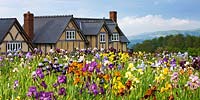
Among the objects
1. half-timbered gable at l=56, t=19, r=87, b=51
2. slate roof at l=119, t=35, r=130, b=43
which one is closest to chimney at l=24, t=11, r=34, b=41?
half-timbered gable at l=56, t=19, r=87, b=51

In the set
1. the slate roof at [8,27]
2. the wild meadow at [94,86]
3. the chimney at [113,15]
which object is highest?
the chimney at [113,15]

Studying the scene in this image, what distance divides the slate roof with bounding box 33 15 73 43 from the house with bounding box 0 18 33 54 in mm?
2887

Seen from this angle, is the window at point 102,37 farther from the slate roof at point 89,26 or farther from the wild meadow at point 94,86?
the wild meadow at point 94,86

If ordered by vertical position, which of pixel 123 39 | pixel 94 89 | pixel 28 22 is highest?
pixel 28 22

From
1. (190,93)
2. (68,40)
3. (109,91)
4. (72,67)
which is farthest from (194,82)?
(68,40)

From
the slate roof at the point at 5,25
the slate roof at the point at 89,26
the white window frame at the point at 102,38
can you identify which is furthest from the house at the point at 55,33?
the slate roof at the point at 5,25

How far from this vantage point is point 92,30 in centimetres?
5419

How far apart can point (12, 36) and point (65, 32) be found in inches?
272

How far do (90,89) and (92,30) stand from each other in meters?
48.1

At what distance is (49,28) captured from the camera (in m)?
51.3

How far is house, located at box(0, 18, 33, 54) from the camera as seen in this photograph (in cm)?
4419

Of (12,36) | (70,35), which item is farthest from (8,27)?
(70,35)

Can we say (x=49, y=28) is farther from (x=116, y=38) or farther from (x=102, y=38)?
(x=116, y=38)

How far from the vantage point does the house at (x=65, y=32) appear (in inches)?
1944
